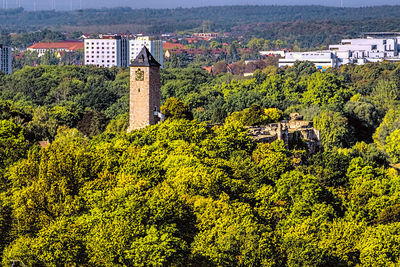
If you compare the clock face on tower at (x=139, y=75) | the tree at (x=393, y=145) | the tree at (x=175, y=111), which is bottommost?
the tree at (x=393, y=145)

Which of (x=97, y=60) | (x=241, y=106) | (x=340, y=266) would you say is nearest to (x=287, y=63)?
(x=97, y=60)

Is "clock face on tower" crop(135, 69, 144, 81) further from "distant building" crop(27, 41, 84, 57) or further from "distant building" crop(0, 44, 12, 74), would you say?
"distant building" crop(27, 41, 84, 57)

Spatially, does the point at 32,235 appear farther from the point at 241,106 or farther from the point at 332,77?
the point at 332,77

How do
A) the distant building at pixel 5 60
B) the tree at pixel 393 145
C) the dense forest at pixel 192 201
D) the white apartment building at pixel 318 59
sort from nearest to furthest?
the dense forest at pixel 192 201 → the tree at pixel 393 145 → the white apartment building at pixel 318 59 → the distant building at pixel 5 60

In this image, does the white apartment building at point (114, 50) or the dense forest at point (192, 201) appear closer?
the dense forest at point (192, 201)

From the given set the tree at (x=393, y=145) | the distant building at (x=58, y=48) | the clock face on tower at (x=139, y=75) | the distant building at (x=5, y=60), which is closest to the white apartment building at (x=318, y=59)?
the distant building at (x=5, y=60)

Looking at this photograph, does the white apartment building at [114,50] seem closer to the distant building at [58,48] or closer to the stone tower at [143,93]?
the distant building at [58,48]

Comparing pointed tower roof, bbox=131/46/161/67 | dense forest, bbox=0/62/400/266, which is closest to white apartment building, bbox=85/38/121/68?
→ dense forest, bbox=0/62/400/266
